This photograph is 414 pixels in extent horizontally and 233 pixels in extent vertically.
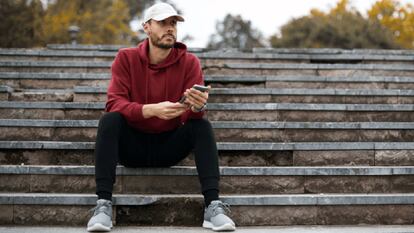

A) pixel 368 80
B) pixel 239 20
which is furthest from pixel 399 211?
pixel 239 20

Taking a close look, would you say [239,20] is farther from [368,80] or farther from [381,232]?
[381,232]

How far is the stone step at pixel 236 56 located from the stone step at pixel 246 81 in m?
0.90

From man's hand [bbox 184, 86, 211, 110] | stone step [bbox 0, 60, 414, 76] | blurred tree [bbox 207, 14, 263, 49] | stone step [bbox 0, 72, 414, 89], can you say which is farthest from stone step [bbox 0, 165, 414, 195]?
blurred tree [bbox 207, 14, 263, 49]

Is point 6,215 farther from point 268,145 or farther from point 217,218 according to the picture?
point 268,145

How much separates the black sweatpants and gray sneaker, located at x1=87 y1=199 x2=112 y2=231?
5 centimetres

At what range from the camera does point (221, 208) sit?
109 inches

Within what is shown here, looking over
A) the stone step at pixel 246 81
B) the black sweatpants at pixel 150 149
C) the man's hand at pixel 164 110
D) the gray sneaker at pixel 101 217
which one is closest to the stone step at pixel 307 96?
the stone step at pixel 246 81

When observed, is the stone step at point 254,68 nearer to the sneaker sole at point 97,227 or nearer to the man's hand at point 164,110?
the man's hand at point 164,110

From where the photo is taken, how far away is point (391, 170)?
3271mm

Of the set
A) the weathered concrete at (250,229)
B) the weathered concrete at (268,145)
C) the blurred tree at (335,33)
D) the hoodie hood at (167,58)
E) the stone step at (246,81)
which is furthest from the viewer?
the blurred tree at (335,33)

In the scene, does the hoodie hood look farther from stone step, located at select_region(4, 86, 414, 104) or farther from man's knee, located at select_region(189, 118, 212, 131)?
stone step, located at select_region(4, 86, 414, 104)

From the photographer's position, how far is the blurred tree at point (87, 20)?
1761 cm

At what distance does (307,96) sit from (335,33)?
1848 centimetres

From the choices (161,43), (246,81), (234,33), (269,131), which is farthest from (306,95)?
(234,33)
